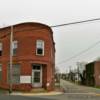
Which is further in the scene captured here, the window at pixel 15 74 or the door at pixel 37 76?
the door at pixel 37 76

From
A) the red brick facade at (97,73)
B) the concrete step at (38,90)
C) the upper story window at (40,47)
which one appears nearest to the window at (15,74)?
the concrete step at (38,90)

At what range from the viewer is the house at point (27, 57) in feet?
131

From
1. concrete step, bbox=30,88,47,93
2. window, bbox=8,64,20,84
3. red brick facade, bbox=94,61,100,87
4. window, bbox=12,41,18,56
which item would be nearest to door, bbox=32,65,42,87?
concrete step, bbox=30,88,47,93

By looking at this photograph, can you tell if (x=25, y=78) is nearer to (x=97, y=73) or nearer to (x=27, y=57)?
(x=27, y=57)

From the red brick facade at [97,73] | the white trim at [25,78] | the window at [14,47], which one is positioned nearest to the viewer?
the white trim at [25,78]

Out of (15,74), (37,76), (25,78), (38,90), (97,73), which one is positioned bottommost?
(38,90)

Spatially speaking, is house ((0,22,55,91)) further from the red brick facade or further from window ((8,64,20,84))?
the red brick facade

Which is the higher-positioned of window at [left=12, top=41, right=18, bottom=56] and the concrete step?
window at [left=12, top=41, right=18, bottom=56]

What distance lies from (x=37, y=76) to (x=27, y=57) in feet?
10.7

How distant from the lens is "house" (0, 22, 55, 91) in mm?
40031

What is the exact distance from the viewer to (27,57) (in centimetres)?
4016

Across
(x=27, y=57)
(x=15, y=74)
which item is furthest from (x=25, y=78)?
(x=27, y=57)

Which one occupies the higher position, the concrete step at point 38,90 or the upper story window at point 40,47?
the upper story window at point 40,47

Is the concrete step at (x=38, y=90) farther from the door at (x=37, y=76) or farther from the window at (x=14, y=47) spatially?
the window at (x=14, y=47)
